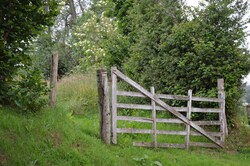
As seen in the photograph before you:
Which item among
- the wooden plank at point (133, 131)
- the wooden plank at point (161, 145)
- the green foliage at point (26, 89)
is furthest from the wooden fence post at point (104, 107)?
the green foliage at point (26, 89)

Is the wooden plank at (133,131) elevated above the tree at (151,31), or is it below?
below

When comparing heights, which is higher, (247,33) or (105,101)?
(247,33)

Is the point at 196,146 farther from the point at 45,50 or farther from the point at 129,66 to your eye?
the point at 45,50

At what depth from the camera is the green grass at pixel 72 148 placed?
4887 millimetres

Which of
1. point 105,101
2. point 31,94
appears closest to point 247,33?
point 105,101

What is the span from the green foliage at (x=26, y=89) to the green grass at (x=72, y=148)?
10.1 inches

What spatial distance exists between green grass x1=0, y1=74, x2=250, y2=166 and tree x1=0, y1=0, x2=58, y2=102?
0.83 meters

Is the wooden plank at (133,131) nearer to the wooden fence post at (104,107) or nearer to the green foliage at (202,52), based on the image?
the wooden fence post at (104,107)

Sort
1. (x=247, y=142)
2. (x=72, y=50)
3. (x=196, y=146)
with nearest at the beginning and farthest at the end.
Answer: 1. (x=196, y=146)
2. (x=247, y=142)
3. (x=72, y=50)

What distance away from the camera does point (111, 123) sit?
6852mm

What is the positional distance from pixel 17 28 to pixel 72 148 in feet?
7.77

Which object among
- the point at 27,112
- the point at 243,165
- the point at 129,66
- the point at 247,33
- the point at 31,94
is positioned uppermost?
the point at 247,33

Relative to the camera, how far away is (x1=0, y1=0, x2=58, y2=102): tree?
15.4 feet

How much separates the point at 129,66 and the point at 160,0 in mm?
2840
